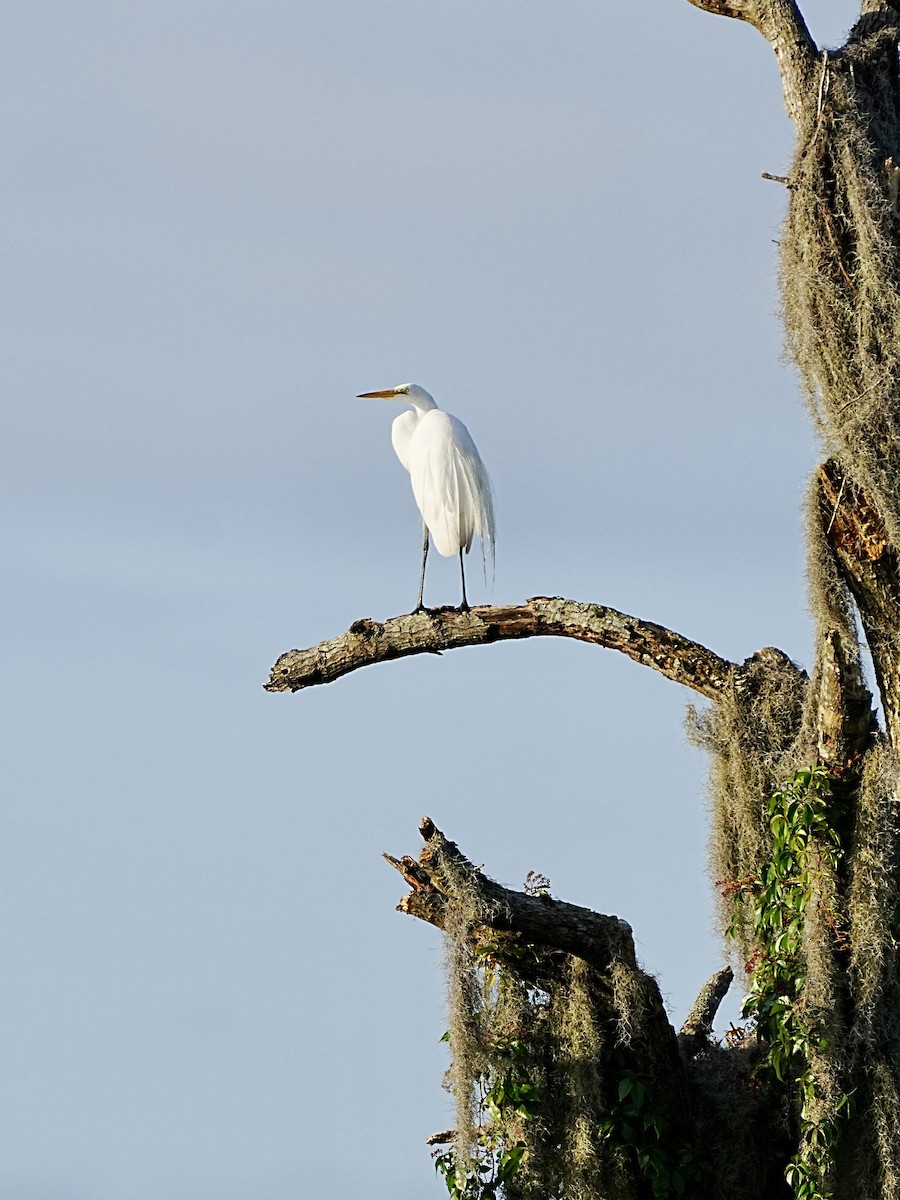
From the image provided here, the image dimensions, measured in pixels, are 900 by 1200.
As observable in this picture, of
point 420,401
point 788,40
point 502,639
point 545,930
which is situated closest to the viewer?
point 545,930

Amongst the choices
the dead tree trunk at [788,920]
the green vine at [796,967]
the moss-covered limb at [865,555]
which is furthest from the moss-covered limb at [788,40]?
the green vine at [796,967]

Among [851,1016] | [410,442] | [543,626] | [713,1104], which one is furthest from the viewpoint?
[410,442]

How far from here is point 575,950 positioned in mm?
5645

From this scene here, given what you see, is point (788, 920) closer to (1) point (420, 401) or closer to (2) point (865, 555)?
(2) point (865, 555)

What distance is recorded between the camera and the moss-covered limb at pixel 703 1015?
638cm

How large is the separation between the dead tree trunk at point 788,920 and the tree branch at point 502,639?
15 millimetres

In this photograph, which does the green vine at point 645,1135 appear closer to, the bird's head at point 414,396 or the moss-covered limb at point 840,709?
the moss-covered limb at point 840,709

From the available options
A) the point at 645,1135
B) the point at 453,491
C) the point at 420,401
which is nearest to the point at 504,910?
the point at 645,1135

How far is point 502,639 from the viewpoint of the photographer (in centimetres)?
666

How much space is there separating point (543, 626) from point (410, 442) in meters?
2.92

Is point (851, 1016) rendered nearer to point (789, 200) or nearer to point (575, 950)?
point (575, 950)

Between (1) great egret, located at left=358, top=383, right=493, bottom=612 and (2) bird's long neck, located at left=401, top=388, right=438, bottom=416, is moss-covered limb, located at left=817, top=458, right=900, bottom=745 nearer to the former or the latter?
(1) great egret, located at left=358, top=383, right=493, bottom=612

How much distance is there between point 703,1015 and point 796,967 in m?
1.14

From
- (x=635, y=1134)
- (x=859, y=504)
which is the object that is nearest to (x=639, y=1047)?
(x=635, y=1134)
